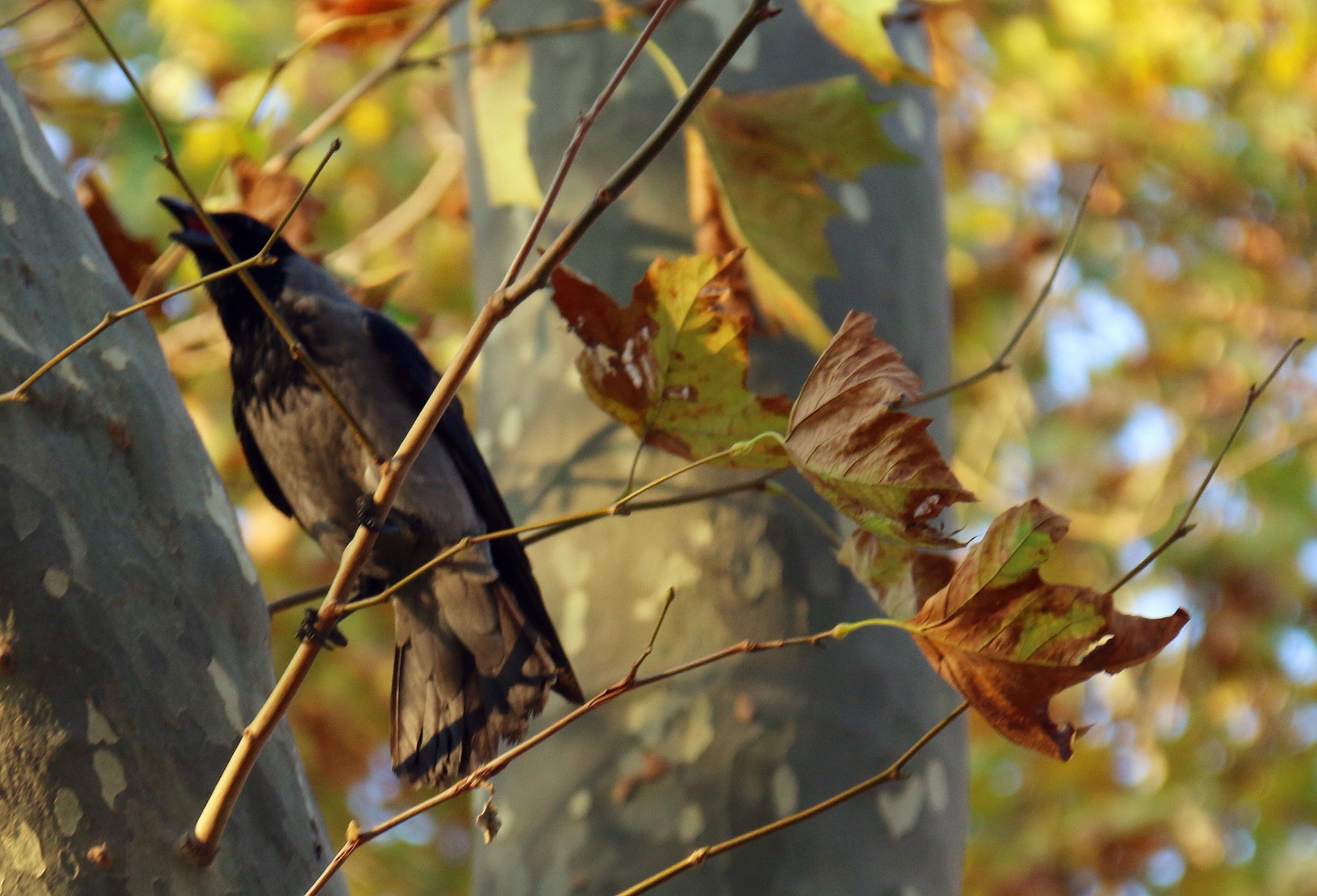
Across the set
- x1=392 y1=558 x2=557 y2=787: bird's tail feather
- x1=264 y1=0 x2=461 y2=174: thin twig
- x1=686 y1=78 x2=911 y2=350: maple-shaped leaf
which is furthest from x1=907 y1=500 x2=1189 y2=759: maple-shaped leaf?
x1=264 y1=0 x2=461 y2=174: thin twig

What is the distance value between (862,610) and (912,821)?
0.37m

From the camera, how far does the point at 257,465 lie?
305 cm

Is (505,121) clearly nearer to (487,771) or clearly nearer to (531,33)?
(531,33)

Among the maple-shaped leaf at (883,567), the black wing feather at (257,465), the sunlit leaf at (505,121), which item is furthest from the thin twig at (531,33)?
the maple-shaped leaf at (883,567)

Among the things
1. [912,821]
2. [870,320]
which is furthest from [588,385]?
[912,821]

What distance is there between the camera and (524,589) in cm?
250

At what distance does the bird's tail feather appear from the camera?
7.82ft

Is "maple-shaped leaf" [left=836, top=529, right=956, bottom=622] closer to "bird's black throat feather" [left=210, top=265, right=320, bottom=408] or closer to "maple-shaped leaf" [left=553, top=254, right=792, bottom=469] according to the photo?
"maple-shaped leaf" [left=553, top=254, right=792, bottom=469]

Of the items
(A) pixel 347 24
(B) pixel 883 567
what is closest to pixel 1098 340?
(A) pixel 347 24

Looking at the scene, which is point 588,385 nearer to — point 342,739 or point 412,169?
point 342,739

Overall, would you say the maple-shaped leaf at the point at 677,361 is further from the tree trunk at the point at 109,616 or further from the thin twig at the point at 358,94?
the thin twig at the point at 358,94

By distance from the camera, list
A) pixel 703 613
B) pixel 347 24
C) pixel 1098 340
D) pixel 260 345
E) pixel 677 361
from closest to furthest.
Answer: pixel 677 361 → pixel 703 613 → pixel 260 345 → pixel 347 24 → pixel 1098 340

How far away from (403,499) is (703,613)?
2.72ft

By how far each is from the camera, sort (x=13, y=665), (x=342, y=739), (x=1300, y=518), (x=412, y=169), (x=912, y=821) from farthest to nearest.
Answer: (x=412, y=169), (x=1300, y=518), (x=342, y=739), (x=912, y=821), (x=13, y=665)
